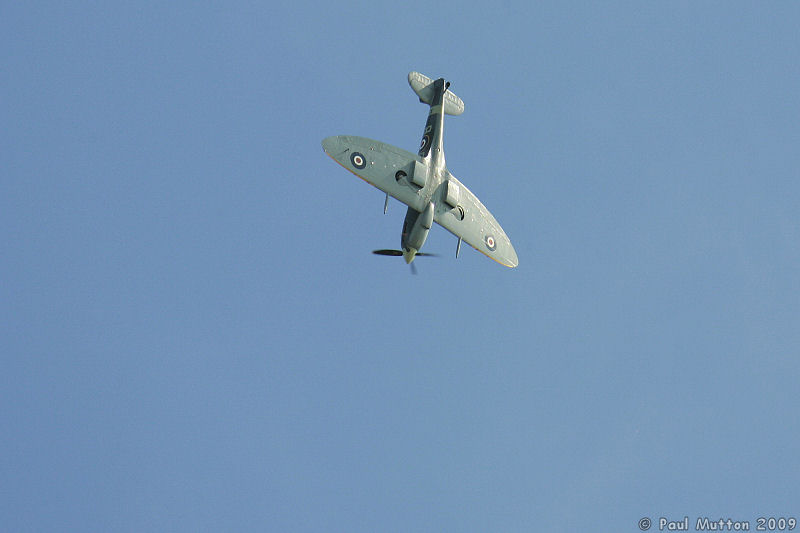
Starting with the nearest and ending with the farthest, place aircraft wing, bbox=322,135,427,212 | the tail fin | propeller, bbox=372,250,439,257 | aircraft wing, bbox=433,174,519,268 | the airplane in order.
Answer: aircraft wing, bbox=322,135,427,212 → the airplane → propeller, bbox=372,250,439,257 → aircraft wing, bbox=433,174,519,268 → the tail fin

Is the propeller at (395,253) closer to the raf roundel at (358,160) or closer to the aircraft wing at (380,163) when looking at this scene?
the aircraft wing at (380,163)

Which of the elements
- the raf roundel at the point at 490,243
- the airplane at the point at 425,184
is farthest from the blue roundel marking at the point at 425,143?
the raf roundel at the point at 490,243

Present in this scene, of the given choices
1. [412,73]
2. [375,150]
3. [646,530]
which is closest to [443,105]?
[412,73]

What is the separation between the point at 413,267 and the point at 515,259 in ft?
23.0

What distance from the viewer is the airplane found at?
44.7 m

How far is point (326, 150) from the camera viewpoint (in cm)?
4409

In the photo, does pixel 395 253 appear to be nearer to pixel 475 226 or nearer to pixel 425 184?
pixel 425 184

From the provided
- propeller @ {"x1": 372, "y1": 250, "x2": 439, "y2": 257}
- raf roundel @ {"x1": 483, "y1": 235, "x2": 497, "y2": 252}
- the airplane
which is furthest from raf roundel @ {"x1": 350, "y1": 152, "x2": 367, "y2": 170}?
raf roundel @ {"x1": 483, "y1": 235, "x2": 497, "y2": 252}

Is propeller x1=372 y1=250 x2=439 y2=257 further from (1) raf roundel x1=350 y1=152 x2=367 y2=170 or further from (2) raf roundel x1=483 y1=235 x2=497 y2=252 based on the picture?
(1) raf roundel x1=350 y1=152 x2=367 y2=170

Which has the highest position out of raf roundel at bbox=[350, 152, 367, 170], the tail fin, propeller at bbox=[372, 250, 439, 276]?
the tail fin

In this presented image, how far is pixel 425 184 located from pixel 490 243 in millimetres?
5877

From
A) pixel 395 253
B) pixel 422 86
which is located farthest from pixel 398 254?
pixel 422 86

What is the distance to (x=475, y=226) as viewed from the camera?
4900 cm

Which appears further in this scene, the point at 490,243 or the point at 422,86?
the point at 422,86
